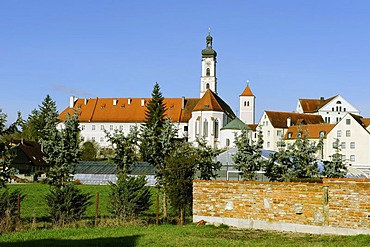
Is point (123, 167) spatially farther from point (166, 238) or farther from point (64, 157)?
point (166, 238)

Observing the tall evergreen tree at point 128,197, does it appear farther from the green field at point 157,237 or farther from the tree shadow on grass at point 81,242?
the tree shadow on grass at point 81,242

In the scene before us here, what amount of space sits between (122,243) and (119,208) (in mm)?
5928

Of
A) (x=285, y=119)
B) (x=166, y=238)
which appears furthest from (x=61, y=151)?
(x=285, y=119)

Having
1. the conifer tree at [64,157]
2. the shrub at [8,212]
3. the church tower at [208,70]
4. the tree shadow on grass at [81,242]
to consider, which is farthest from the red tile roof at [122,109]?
the tree shadow on grass at [81,242]

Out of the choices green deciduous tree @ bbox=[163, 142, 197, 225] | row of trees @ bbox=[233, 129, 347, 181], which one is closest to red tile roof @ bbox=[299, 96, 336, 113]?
row of trees @ bbox=[233, 129, 347, 181]

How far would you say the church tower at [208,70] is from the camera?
113m

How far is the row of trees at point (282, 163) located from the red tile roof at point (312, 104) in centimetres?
8322

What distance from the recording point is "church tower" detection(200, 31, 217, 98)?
11300 cm

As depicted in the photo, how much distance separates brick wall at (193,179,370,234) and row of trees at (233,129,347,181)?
6.64 meters

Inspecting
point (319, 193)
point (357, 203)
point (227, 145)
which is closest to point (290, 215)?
point (319, 193)

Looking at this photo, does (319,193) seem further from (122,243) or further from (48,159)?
(48,159)

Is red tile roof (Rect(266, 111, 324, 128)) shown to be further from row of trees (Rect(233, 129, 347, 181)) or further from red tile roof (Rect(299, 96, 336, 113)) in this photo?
row of trees (Rect(233, 129, 347, 181))

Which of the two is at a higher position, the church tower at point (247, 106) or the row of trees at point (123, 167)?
the church tower at point (247, 106)

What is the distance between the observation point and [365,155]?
74.9m
